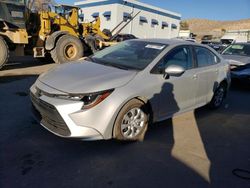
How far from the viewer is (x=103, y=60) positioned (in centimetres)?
442

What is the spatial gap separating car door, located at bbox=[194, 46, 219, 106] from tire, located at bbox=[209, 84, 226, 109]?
295mm

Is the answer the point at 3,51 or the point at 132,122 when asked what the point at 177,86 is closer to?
the point at 132,122

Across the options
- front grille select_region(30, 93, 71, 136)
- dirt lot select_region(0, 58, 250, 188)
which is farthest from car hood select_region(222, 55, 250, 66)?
front grille select_region(30, 93, 71, 136)

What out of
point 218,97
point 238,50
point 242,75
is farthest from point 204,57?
point 238,50

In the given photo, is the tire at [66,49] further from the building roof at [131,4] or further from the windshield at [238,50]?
the building roof at [131,4]

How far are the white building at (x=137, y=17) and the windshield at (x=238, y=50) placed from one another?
21.6m

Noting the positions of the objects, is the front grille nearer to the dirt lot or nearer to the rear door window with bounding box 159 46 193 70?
the dirt lot

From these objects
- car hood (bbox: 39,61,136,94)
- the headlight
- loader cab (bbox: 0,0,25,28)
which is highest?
loader cab (bbox: 0,0,25,28)

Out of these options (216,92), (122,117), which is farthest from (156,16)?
(122,117)

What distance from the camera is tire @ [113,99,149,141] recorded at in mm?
3508

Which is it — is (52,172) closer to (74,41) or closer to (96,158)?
(96,158)

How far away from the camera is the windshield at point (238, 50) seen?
9.70 meters

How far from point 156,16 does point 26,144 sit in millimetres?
36465

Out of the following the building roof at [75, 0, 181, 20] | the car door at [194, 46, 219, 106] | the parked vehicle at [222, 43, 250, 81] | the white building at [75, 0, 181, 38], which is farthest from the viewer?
the building roof at [75, 0, 181, 20]
